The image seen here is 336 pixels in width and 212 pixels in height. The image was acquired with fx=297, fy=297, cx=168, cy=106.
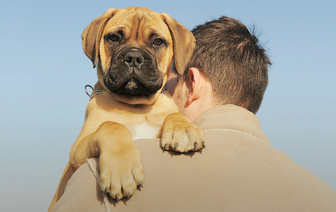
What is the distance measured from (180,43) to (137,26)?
645mm

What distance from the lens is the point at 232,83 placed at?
421cm

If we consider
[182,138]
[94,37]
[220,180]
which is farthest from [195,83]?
[220,180]

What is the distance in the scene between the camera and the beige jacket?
2.06m

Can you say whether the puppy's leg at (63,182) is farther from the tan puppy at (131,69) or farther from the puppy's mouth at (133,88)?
the puppy's mouth at (133,88)

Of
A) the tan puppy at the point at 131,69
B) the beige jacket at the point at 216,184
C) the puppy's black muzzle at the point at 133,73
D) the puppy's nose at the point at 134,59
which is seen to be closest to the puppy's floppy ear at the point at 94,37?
the tan puppy at the point at 131,69

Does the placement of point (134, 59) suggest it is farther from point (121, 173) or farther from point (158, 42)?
point (121, 173)

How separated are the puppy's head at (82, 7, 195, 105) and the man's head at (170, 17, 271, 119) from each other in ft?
0.88

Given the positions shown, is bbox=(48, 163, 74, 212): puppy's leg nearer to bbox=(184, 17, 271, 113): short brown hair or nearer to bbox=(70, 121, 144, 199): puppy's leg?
bbox=(70, 121, 144, 199): puppy's leg

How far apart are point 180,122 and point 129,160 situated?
2.77 feet

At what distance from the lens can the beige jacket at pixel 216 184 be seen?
2.06m

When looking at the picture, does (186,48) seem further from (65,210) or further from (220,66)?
(65,210)

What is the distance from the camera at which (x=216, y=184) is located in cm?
215

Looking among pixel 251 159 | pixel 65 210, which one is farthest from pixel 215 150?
pixel 65 210

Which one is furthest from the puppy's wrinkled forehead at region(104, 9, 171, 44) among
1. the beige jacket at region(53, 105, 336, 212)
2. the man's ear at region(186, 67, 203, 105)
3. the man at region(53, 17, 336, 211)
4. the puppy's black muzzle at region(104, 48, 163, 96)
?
the beige jacket at region(53, 105, 336, 212)
